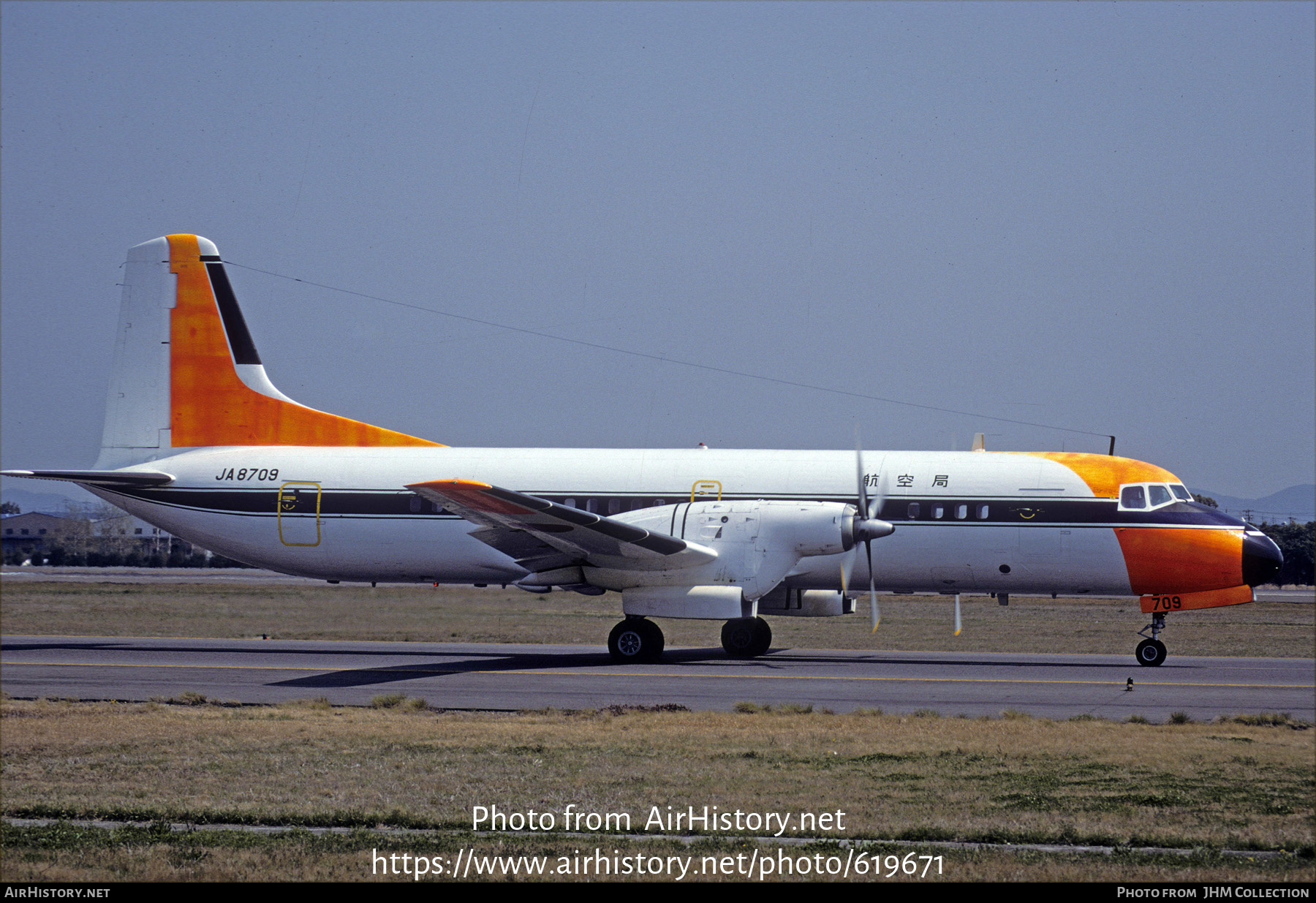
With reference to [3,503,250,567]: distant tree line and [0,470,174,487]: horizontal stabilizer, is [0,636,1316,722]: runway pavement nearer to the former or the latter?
[0,470,174,487]: horizontal stabilizer

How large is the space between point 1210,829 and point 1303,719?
7.49 metres

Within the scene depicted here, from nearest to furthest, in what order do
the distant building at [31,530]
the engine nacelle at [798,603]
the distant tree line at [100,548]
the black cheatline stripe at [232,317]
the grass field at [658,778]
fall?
the grass field at [658,778] → the engine nacelle at [798,603] → the black cheatline stripe at [232,317] → the distant tree line at [100,548] → the distant building at [31,530]

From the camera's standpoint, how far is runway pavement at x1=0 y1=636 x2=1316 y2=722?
17.0m

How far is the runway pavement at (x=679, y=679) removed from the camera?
1700 centimetres

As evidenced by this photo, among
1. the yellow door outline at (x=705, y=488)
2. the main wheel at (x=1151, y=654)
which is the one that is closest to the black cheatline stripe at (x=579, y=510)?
the yellow door outline at (x=705, y=488)

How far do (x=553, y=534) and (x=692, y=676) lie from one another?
3.60 metres

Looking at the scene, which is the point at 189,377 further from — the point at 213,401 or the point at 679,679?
the point at 679,679

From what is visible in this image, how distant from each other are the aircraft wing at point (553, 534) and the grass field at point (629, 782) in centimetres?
442

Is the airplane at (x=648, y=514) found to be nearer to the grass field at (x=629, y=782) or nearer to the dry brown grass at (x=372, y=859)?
the grass field at (x=629, y=782)

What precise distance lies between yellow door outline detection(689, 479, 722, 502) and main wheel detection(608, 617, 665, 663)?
289cm

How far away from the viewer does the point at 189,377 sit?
2791 centimetres

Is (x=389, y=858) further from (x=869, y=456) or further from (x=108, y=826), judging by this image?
(x=869, y=456)

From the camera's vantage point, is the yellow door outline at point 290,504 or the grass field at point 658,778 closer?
the grass field at point 658,778

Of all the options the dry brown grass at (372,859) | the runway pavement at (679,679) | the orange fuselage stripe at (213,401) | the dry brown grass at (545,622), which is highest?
the orange fuselage stripe at (213,401)
